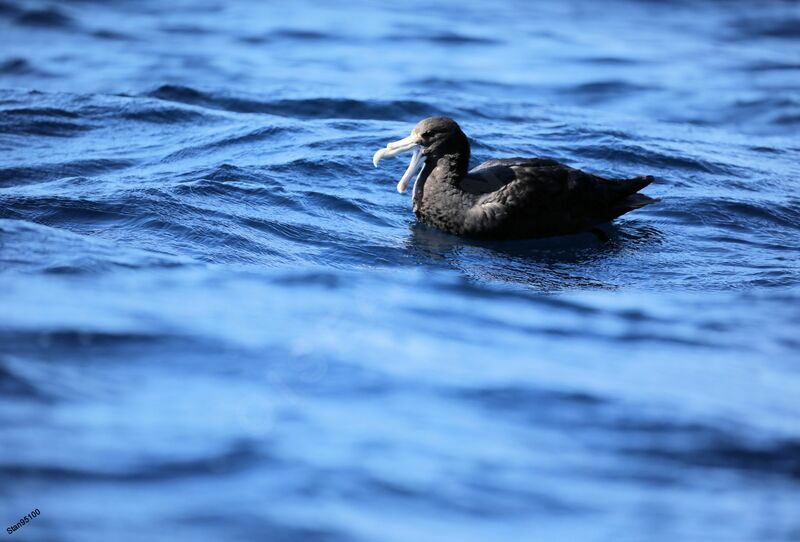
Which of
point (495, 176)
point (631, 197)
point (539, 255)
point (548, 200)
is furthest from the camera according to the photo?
point (631, 197)

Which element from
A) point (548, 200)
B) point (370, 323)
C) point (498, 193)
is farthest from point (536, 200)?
point (370, 323)

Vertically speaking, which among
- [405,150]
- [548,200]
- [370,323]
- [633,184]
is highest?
[405,150]

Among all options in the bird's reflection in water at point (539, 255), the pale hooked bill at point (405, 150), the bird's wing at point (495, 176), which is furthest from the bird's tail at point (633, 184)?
the pale hooked bill at point (405, 150)

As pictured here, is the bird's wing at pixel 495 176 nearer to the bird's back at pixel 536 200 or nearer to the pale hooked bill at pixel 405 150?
the bird's back at pixel 536 200

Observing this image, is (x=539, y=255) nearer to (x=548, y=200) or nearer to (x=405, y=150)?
(x=548, y=200)

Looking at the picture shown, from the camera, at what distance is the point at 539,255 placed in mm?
8867

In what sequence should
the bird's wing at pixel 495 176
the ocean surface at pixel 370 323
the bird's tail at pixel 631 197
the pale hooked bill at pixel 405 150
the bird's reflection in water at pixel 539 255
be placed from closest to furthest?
the ocean surface at pixel 370 323
the bird's reflection in water at pixel 539 255
the bird's wing at pixel 495 176
the pale hooked bill at pixel 405 150
the bird's tail at pixel 631 197

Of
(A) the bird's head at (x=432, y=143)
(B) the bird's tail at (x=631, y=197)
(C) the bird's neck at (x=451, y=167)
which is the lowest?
(B) the bird's tail at (x=631, y=197)

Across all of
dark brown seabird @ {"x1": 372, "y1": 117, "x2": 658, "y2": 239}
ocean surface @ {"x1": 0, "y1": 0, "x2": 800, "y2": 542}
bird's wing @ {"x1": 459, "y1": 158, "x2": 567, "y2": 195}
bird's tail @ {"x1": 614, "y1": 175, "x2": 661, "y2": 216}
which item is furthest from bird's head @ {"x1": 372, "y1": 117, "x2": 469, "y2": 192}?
bird's tail @ {"x1": 614, "y1": 175, "x2": 661, "y2": 216}

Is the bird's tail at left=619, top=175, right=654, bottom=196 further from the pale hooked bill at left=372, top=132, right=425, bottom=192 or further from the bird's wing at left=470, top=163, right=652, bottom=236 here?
the pale hooked bill at left=372, top=132, right=425, bottom=192

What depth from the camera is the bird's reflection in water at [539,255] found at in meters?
8.10

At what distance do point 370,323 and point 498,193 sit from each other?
2.80 metres

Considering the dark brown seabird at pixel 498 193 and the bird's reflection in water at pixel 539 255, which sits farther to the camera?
the dark brown seabird at pixel 498 193

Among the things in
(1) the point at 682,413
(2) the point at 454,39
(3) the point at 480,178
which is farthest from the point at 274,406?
(2) the point at 454,39
